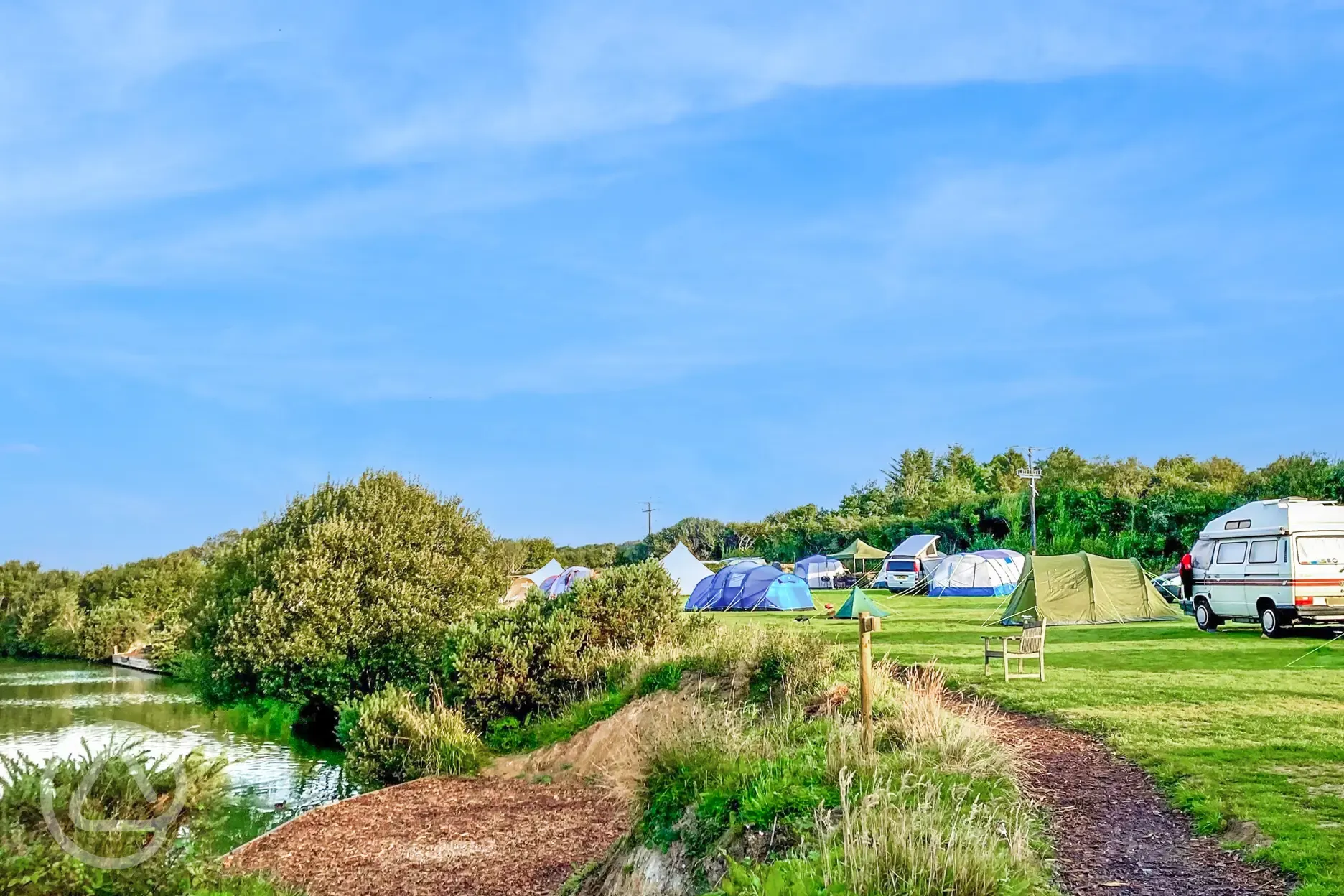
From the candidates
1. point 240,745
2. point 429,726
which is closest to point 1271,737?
point 429,726

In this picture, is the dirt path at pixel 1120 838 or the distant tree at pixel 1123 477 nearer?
the dirt path at pixel 1120 838

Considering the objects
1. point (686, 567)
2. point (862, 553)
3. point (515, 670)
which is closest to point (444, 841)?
point (515, 670)

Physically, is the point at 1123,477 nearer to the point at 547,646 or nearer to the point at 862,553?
the point at 862,553

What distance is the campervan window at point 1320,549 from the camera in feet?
67.4

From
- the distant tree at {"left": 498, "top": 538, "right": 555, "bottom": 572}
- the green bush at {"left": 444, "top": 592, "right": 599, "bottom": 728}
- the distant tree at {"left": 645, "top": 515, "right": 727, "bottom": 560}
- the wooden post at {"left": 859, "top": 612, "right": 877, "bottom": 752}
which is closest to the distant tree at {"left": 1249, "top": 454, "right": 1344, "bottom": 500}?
the green bush at {"left": 444, "top": 592, "right": 599, "bottom": 728}

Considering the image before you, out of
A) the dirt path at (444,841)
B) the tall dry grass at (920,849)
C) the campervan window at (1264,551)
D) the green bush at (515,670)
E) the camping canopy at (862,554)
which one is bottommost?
the dirt path at (444,841)

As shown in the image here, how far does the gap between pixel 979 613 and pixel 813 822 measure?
80.2ft

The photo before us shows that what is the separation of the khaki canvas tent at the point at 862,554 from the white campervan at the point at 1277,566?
3346 cm

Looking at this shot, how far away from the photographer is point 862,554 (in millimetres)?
57969

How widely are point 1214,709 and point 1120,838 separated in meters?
6.02

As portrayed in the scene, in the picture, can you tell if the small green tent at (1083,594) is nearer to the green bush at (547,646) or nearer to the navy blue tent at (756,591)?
the navy blue tent at (756,591)

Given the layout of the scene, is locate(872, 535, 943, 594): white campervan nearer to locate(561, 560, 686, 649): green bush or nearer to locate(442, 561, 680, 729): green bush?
locate(561, 560, 686, 649): green bush

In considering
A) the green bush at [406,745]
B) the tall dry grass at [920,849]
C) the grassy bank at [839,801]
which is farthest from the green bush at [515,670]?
the tall dry grass at [920,849]

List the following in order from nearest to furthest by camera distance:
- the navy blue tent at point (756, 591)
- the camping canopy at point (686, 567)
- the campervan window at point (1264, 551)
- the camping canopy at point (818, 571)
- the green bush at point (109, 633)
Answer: the campervan window at point (1264, 551)
the navy blue tent at point (756, 591)
the camping canopy at point (686, 567)
the camping canopy at point (818, 571)
the green bush at point (109, 633)
